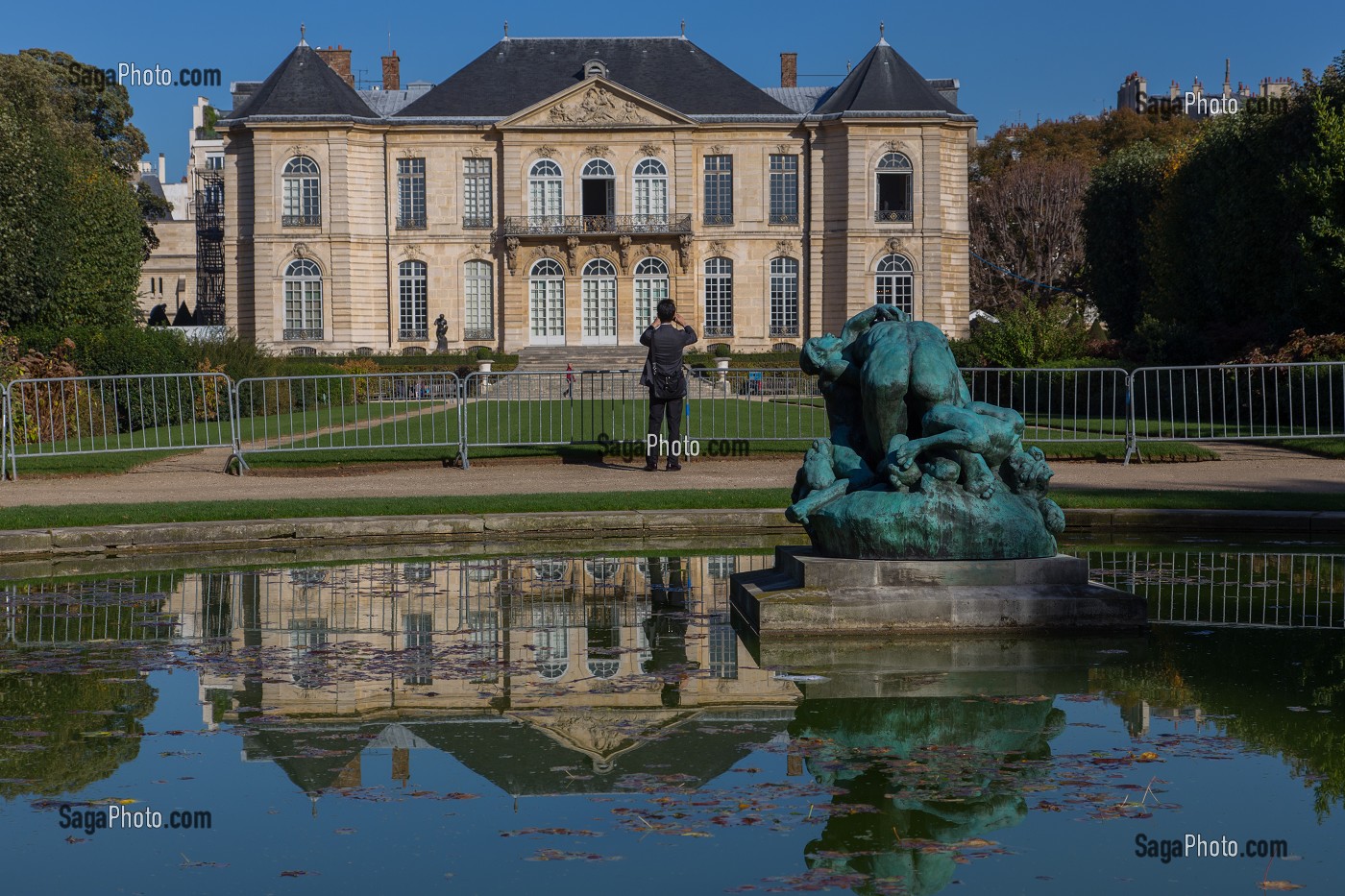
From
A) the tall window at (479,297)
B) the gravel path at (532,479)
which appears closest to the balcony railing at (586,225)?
the tall window at (479,297)

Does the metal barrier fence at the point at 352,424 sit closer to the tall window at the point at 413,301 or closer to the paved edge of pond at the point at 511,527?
the paved edge of pond at the point at 511,527

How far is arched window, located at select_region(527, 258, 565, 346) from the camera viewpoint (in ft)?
169

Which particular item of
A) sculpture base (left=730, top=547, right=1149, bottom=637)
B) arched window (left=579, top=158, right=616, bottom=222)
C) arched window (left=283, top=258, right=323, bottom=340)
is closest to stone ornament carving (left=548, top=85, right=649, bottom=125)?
arched window (left=579, top=158, right=616, bottom=222)

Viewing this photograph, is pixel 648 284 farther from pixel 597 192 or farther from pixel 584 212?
pixel 597 192

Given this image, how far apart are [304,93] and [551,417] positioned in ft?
115

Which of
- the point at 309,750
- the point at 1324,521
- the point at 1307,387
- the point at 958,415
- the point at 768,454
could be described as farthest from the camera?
the point at 1307,387

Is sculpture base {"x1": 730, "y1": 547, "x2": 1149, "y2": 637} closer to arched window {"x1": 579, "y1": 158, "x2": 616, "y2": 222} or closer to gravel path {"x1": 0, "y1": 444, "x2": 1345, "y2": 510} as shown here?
gravel path {"x1": 0, "y1": 444, "x2": 1345, "y2": 510}

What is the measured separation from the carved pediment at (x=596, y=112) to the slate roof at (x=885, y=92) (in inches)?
194

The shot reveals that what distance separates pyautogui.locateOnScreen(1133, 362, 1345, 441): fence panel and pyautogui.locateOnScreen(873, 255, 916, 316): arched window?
27.0m

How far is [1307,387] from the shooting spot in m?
19.8

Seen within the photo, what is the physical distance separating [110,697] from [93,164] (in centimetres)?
4357

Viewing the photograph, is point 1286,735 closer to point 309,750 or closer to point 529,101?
point 309,750

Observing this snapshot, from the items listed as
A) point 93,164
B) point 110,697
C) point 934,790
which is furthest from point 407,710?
point 93,164

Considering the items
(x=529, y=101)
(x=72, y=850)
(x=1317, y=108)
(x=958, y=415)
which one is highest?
(x=529, y=101)
